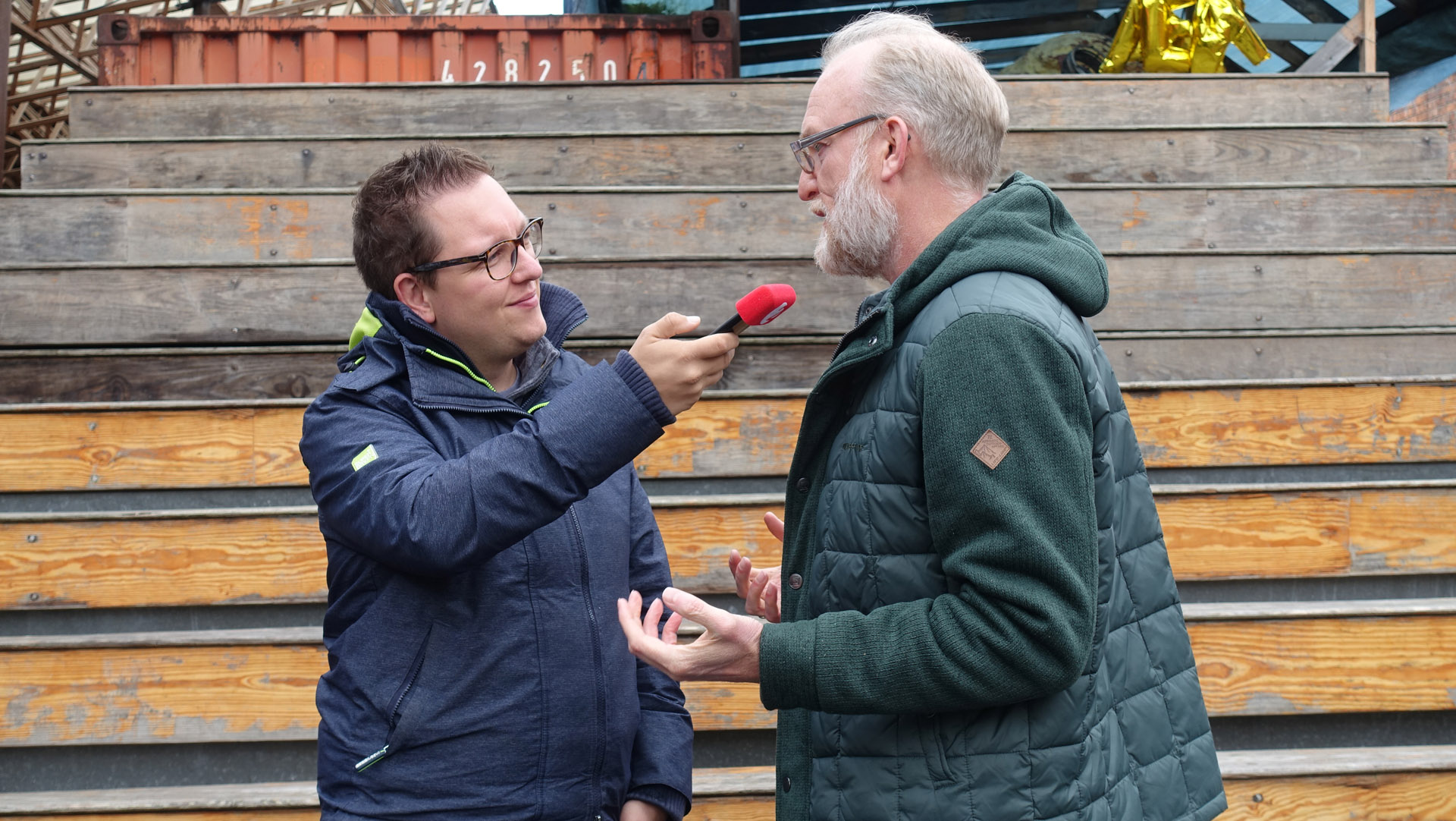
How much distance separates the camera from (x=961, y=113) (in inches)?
47.7

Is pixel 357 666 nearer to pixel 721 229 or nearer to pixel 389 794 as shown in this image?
pixel 389 794

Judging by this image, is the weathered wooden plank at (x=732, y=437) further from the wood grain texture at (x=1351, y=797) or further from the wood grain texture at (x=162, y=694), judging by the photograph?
the wood grain texture at (x=1351, y=797)

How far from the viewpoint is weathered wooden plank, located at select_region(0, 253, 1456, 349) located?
125 inches

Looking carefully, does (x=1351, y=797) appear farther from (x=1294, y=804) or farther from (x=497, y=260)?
(x=497, y=260)

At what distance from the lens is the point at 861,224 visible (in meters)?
1.25

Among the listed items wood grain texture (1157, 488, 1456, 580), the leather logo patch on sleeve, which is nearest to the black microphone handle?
the leather logo patch on sleeve

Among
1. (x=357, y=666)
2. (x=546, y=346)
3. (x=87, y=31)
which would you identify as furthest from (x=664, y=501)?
(x=87, y=31)

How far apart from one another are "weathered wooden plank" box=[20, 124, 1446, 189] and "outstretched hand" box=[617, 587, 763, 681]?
2866 millimetres

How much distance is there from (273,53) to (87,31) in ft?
39.8

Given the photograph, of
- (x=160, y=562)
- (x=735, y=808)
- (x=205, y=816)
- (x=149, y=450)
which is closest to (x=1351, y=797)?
(x=735, y=808)

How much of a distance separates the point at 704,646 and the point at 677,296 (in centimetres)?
216

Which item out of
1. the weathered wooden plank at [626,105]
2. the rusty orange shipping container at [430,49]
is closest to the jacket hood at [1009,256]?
the weathered wooden plank at [626,105]

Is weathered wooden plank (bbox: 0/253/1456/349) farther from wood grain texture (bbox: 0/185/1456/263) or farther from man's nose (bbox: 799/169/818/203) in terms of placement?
man's nose (bbox: 799/169/818/203)

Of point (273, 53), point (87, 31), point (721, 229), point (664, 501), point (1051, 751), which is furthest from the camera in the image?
point (87, 31)
